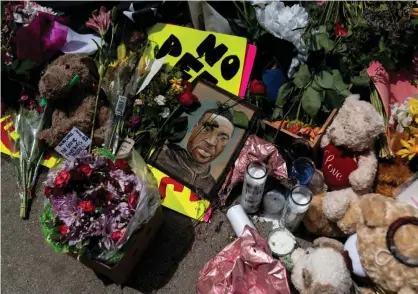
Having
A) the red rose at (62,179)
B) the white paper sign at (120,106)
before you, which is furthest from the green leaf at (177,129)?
the red rose at (62,179)

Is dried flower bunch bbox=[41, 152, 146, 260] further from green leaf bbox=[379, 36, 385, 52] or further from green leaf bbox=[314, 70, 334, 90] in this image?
green leaf bbox=[379, 36, 385, 52]

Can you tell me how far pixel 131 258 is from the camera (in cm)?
199

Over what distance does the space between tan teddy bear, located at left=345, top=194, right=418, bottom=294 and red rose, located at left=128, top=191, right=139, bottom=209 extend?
0.93m

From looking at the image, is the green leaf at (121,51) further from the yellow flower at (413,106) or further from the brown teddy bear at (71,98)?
the yellow flower at (413,106)

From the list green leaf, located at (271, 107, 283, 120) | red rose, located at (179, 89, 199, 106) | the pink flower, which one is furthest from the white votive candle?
the pink flower

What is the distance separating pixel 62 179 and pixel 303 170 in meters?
1.15

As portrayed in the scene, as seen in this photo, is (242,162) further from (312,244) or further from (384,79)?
(384,79)

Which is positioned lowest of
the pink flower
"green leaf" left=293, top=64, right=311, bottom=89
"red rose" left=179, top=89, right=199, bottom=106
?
"red rose" left=179, top=89, right=199, bottom=106

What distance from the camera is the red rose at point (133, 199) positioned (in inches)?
70.5

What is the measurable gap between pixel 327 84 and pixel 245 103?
45 centimetres

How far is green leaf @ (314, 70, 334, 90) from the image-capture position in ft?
7.30

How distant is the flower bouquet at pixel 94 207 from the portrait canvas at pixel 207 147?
44cm

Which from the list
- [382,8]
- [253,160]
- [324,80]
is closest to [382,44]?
[382,8]

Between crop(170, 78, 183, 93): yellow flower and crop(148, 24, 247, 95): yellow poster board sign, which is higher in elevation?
crop(148, 24, 247, 95): yellow poster board sign
